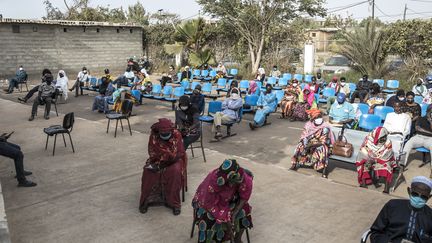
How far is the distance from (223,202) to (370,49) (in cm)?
1602

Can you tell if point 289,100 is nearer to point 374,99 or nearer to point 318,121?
point 374,99

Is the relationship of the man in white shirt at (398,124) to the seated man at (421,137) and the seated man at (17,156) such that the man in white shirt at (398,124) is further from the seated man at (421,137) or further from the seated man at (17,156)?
the seated man at (17,156)

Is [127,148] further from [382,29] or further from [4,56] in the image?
[4,56]

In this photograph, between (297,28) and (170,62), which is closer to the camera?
(297,28)

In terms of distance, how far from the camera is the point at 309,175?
7.36 metres

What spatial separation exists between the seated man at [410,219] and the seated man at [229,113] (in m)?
6.17

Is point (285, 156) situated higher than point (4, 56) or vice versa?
point (4, 56)

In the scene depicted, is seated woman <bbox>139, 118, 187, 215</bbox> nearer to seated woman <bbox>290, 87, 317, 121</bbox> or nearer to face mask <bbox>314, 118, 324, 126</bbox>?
face mask <bbox>314, 118, 324, 126</bbox>

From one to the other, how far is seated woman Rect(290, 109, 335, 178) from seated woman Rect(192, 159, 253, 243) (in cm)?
319

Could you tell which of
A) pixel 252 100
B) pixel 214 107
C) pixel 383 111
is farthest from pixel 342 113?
pixel 252 100

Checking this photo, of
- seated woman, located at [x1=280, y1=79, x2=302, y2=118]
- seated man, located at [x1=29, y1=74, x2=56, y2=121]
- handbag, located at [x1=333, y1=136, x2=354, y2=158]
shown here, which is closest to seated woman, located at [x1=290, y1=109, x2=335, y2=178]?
handbag, located at [x1=333, y1=136, x2=354, y2=158]

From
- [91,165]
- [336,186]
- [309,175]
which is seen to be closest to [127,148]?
[91,165]

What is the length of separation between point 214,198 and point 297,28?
20.2 m

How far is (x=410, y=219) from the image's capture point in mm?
3834
